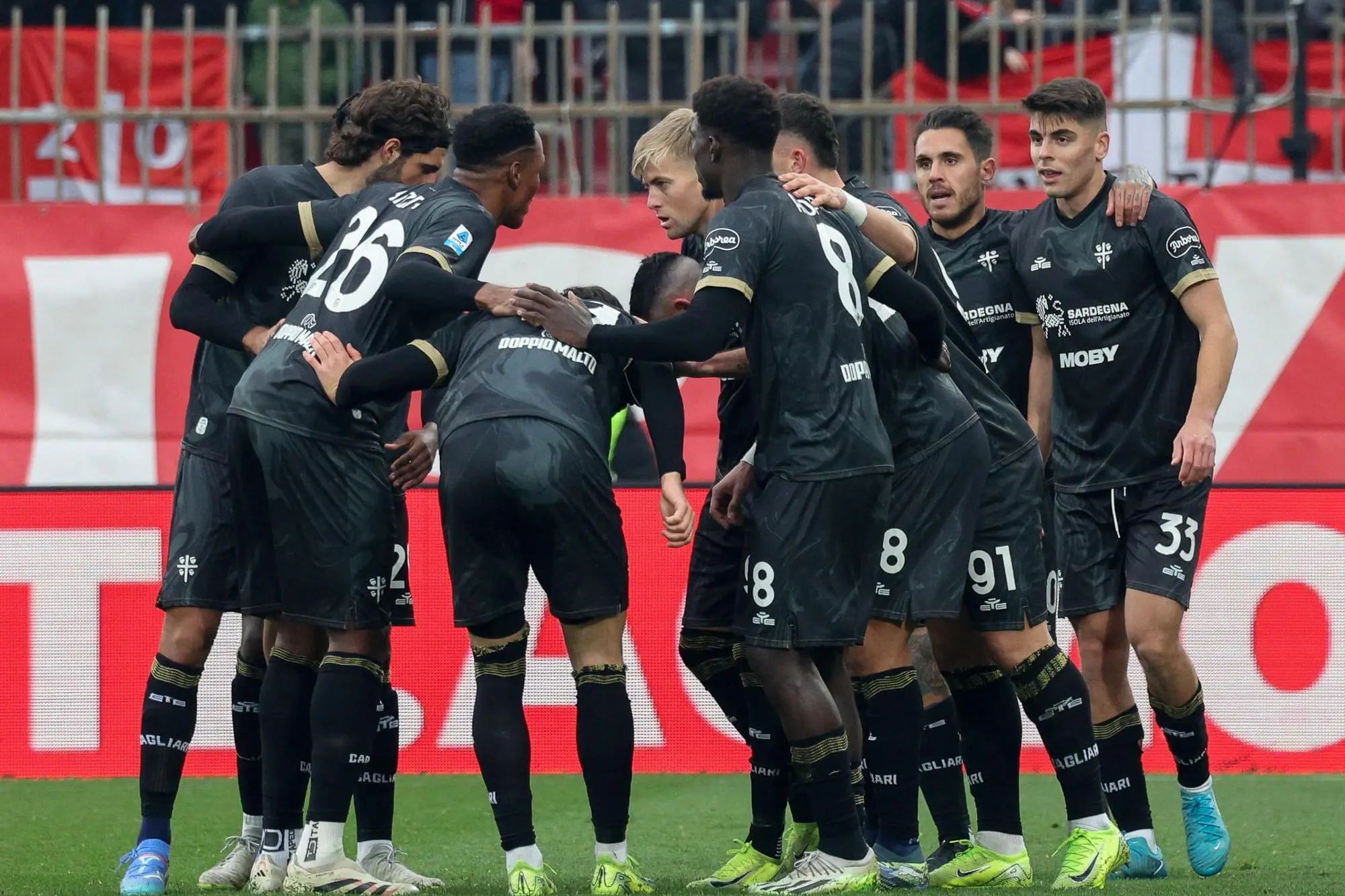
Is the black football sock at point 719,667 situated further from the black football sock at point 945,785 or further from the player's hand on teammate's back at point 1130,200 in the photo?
the player's hand on teammate's back at point 1130,200

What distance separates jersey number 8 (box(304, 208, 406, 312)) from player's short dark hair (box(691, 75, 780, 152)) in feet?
3.00

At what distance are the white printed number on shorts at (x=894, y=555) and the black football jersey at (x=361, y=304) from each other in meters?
1.39

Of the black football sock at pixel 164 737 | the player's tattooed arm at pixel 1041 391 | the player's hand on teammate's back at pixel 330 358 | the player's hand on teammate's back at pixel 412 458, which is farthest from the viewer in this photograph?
the player's tattooed arm at pixel 1041 391

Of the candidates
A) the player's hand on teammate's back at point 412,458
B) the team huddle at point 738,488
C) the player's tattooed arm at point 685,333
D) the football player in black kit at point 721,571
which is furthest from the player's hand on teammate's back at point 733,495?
the player's hand on teammate's back at point 412,458

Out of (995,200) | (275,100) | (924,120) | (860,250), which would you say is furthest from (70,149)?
(860,250)

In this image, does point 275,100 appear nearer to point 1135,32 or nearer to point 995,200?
point 995,200

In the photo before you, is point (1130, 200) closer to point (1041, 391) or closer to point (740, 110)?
point (1041, 391)

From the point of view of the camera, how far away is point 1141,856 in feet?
17.7

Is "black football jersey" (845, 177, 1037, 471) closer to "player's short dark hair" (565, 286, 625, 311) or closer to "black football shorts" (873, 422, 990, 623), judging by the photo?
"black football shorts" (873, 422, 990, 623)

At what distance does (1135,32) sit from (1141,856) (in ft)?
19.8

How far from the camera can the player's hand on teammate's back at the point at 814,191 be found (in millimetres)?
4867

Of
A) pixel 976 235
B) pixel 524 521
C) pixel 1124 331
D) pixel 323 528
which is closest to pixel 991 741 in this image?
pixel 1124 331

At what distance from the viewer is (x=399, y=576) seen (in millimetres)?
5203

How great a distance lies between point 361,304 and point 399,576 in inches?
31.5
